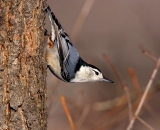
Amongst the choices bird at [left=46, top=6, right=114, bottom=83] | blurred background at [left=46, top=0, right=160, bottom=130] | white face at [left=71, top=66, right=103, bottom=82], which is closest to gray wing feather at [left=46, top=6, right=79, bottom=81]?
bird at [left=46, top=6, right=114, bottom=83]

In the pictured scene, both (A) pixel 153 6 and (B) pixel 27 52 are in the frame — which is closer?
(B) pixel 27 52

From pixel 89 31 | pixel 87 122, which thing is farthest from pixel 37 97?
pixel 89 31

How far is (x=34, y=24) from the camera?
1.95m

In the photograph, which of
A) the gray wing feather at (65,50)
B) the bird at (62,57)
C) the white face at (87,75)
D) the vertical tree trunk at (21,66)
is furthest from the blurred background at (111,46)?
the vertical tree trunk at (21,66)

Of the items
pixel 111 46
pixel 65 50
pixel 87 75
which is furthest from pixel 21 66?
pixel 111 46

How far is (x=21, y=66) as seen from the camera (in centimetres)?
190

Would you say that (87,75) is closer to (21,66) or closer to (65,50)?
(65,50)

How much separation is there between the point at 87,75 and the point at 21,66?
62.1 inches

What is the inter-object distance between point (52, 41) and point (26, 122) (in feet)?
3.61

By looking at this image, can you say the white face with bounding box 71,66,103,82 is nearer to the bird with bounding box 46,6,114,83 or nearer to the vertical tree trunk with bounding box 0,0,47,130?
the bird with bounding box 46,6,114,83

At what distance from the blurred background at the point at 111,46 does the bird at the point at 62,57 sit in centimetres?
131

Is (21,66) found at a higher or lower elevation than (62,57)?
higher

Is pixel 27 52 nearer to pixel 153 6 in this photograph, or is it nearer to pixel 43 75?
pixel 43 75

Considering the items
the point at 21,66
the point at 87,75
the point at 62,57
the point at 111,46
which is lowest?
the point at 111,46
